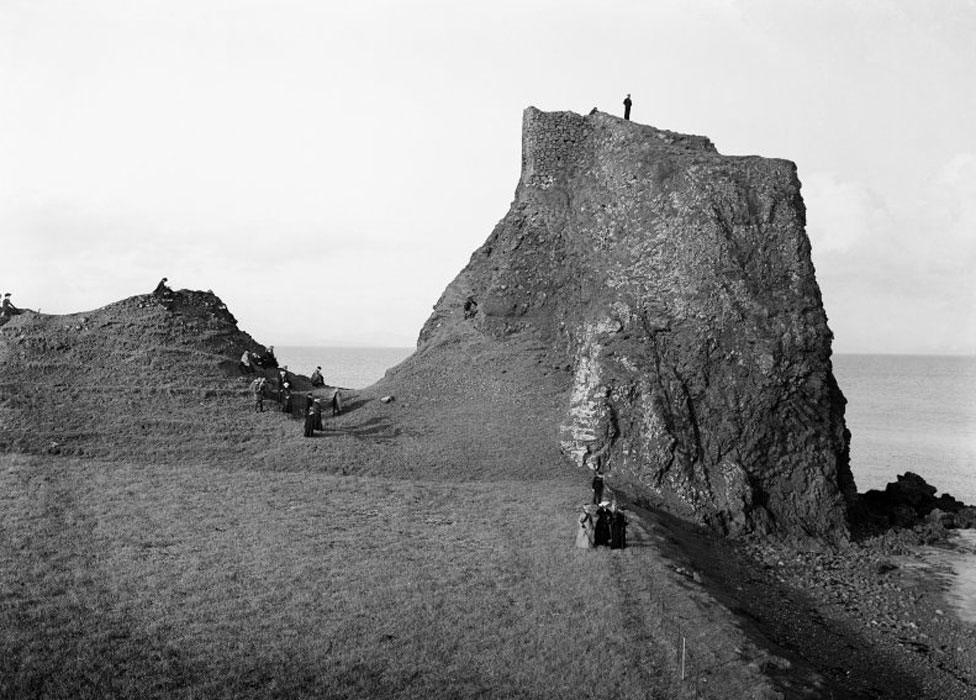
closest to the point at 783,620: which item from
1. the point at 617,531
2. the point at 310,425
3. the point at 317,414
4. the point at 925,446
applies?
the point at 617,531

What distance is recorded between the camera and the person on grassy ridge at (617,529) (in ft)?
92.8

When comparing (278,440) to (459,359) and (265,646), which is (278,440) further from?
(265,646)

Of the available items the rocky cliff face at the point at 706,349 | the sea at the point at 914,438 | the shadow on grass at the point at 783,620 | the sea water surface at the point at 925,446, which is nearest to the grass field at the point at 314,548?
the shadow on grass at the point at 783,620

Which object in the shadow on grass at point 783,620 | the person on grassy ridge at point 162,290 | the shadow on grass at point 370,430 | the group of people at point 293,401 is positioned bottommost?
the shadow on grass at point 783,620

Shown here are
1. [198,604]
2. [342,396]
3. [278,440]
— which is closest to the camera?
[198,604]

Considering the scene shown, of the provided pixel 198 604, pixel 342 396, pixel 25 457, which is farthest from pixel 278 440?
pixel 198 604

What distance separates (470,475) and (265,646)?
64.0 ft

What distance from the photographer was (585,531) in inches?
1110

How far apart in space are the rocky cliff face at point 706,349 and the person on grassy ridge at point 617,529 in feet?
31.9

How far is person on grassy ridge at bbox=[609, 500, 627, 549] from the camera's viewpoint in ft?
92.8

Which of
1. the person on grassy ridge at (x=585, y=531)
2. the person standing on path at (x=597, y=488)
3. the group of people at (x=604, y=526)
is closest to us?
the person on grassy ridge at (x=585, y=531)

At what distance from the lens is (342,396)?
49.5 m

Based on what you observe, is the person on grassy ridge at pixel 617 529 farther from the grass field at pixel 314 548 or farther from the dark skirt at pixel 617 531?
the grass field at pixel 314 548

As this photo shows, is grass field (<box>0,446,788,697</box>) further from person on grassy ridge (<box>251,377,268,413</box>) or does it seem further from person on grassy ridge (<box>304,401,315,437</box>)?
person on grassy ridge (<box>251,377,268,413</box>)
